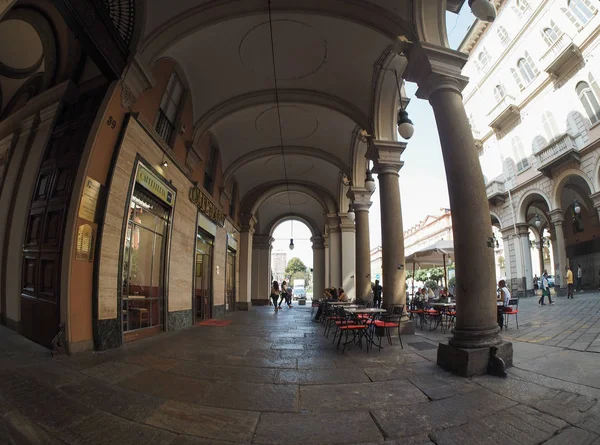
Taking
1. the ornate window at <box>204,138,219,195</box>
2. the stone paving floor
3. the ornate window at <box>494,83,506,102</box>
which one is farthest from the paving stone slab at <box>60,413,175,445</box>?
the ornate window at <box>494,83,506,102</box>

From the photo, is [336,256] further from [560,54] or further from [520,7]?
[520,7]

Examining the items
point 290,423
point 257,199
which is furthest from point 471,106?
point 290,423

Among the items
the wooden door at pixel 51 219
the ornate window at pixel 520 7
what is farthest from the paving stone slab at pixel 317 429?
the ornate window at pixel 520 7

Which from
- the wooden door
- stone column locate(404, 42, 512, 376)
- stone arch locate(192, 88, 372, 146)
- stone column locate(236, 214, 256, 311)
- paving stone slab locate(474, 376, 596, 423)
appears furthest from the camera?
stone column locate(236, 214, 256, 311)

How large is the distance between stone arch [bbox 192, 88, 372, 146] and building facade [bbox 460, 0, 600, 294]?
13.7 metres

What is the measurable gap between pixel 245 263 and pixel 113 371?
12.3 metres

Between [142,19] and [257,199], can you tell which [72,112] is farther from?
[257,199]

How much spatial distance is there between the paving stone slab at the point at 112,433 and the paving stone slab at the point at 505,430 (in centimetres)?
200

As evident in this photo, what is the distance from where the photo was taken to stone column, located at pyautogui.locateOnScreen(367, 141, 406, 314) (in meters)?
7.08

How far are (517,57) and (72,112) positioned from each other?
24833mm

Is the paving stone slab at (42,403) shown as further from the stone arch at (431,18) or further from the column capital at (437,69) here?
the stone arch at (431,18)

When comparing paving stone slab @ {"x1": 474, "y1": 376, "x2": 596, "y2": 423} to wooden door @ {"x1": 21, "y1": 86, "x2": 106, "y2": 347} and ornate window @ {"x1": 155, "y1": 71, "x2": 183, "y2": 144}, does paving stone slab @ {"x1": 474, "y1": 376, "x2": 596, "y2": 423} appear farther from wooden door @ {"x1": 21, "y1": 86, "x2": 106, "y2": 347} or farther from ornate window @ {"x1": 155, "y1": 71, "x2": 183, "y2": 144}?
ornate window @ {"x1": 155, "y1": 71, "x2": 183, "y2": 144}

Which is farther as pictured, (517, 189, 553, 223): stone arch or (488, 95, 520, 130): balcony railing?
(488, 95, 520, 130): balcony railing

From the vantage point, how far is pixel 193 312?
8.71m
